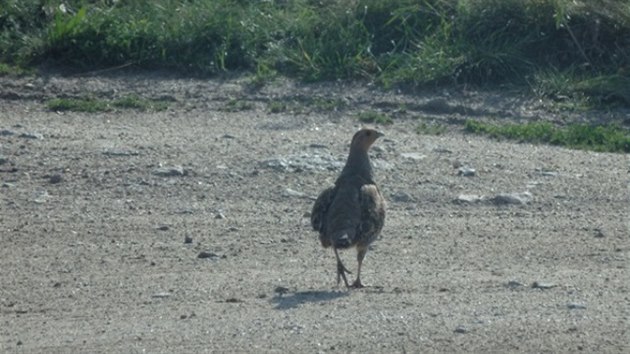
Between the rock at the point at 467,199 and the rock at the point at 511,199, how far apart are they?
116mm

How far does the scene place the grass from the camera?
15.2m

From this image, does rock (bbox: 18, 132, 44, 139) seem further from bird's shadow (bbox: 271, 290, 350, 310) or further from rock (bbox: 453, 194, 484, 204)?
bird's shadow (bbox: 271, 290, 350, 310)

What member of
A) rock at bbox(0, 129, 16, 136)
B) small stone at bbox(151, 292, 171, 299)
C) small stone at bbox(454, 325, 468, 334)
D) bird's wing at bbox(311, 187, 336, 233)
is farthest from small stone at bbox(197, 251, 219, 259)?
rock at bbox(0, 129, 16, 136)

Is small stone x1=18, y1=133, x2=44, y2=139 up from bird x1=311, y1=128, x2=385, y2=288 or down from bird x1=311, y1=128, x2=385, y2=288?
down

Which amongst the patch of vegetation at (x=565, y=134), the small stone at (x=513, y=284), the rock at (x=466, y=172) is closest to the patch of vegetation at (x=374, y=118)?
the patch of vegetation at (x=565, y=134)

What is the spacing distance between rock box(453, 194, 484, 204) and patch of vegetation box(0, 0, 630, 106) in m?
3.69

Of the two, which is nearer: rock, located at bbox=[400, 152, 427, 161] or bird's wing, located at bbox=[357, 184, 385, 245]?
bird's wing, located at bbox=[357, 184, 385, 245]

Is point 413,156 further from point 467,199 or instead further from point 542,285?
point 542,285

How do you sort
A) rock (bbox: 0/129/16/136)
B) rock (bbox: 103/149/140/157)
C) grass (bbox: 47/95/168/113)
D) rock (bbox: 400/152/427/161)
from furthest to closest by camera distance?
grass (bbox: 47/95/168/113) < rock (bbox: 0/129/16/136) < rock (bbox: 400/152/427/161) < rock (bbox: 103/149/140/157)

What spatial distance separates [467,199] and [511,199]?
37cm

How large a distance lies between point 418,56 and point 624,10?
2.34 metres

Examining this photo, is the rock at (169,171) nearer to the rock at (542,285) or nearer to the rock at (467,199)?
the rock at (467,199)

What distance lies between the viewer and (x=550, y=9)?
16.7 metres

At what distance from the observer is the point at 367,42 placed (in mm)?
16797
